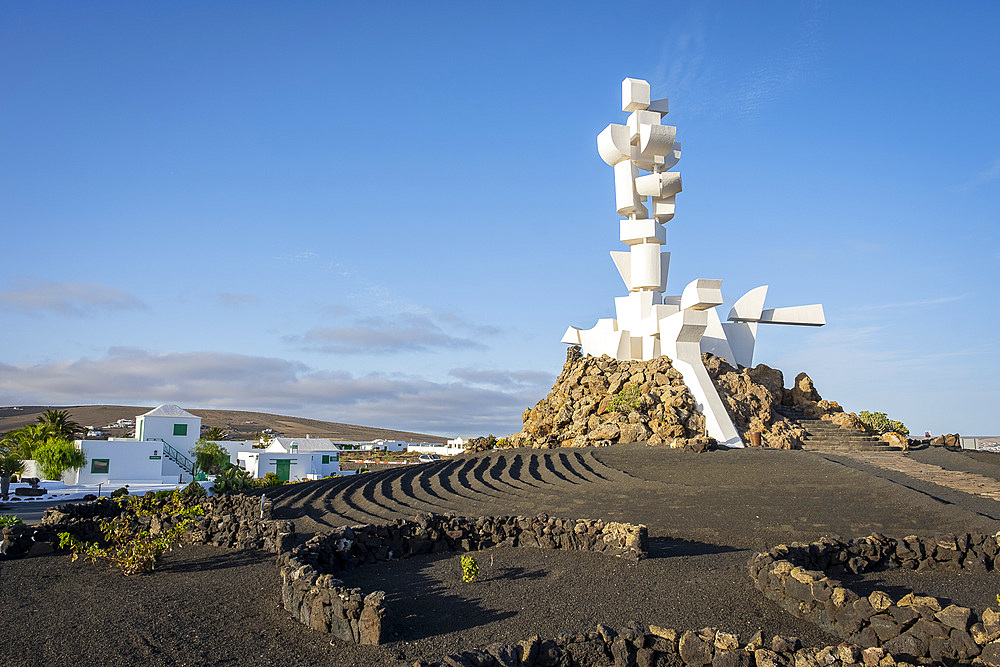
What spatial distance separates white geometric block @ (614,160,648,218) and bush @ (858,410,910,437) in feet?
42.4

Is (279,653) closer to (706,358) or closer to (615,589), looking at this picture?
(615,589)

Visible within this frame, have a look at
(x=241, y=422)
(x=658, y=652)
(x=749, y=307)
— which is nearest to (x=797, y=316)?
(x=749, y=307)

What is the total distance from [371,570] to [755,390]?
20.9 m

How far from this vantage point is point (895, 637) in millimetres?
6730

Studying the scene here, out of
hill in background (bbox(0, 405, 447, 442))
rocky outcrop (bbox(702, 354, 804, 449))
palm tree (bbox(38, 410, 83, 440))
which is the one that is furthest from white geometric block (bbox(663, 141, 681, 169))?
hill in background (bbox(0, 405, 447, 442))

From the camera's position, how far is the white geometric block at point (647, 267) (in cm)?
2961

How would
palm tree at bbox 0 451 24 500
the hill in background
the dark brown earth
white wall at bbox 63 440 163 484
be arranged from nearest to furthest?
the dark brown earth
palm tree at bbox 0 451 24 500
white wall at bbox 63 440 163 484
the hill in background

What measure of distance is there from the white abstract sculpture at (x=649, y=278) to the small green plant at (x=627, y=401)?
2130 millimetres

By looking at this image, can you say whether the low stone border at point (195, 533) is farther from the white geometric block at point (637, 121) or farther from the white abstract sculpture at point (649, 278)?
the white geometric block at point (637, 121)

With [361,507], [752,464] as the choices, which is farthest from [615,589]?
[752,464]

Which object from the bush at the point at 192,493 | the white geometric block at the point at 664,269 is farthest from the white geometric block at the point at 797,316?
the bush at the point at 192,493

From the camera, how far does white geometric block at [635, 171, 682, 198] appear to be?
2959cm

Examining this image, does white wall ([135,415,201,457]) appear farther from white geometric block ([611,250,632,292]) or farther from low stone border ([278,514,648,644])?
low stone border ([278,514,648,644])

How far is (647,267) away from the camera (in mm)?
29641
